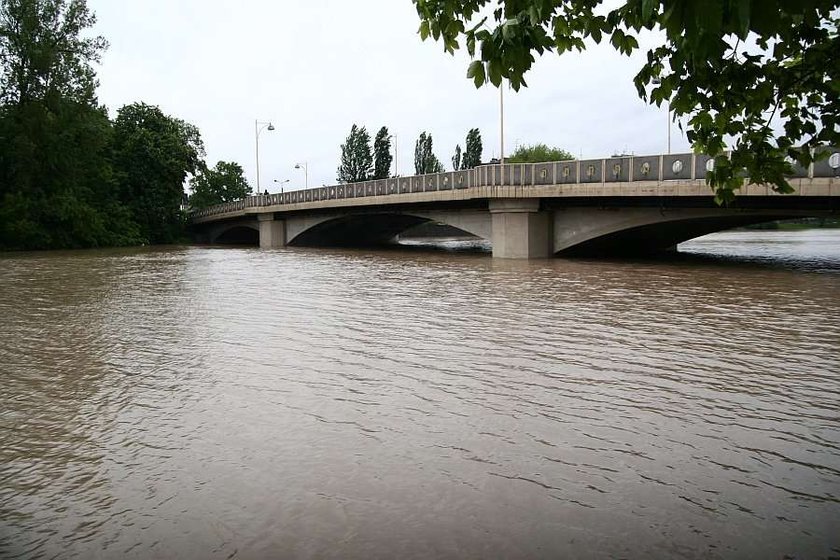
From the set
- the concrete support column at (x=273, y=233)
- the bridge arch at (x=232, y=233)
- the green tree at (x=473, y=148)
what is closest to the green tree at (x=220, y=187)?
the bridge arch at (x=232, y=233)

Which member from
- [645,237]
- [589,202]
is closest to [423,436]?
[589,202]

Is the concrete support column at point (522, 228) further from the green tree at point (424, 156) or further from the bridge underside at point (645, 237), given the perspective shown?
the green tree at point (424, 156)

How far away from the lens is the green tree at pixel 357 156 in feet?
339

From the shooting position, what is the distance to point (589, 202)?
29.4 metres

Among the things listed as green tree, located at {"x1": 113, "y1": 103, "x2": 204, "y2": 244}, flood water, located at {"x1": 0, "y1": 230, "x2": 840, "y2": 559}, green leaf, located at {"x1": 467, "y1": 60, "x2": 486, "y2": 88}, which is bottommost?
flood water, located at {"x1": 0, "y1": 230, "x2": 840, "y2": 559}

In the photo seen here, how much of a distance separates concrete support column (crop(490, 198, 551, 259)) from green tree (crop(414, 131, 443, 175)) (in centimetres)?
8074

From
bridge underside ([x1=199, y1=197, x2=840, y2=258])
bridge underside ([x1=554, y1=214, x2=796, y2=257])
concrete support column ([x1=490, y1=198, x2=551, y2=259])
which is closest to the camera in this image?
bridge underside ([x1=199, y1=197, x2=840, y2=258])

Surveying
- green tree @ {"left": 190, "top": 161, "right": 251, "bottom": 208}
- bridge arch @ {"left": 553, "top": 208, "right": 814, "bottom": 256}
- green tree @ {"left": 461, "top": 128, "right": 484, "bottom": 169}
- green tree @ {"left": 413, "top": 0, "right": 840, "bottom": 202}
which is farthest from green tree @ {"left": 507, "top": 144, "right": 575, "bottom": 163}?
green tree @ {"left": 413, "top": 0, "right": 840, "bottom": 202}

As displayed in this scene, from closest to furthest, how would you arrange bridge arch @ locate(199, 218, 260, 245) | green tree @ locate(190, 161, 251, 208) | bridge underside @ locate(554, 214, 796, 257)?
bridge underside @ locate(554, 214, 796, 257) → bridge arch @ locate(199, 218, 260, 245) → green tree @ locate(190, 161, 251, 208)

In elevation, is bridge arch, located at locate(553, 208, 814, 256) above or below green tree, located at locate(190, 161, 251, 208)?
below

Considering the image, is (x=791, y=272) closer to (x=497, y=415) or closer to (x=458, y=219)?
(x=458, y=219)

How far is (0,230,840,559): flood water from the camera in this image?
434 cm

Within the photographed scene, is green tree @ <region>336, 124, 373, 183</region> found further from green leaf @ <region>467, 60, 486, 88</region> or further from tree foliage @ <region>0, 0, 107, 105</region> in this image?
green leaf @ <region>467, 60, 486, 88</region>

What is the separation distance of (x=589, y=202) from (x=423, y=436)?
81.2 ft
